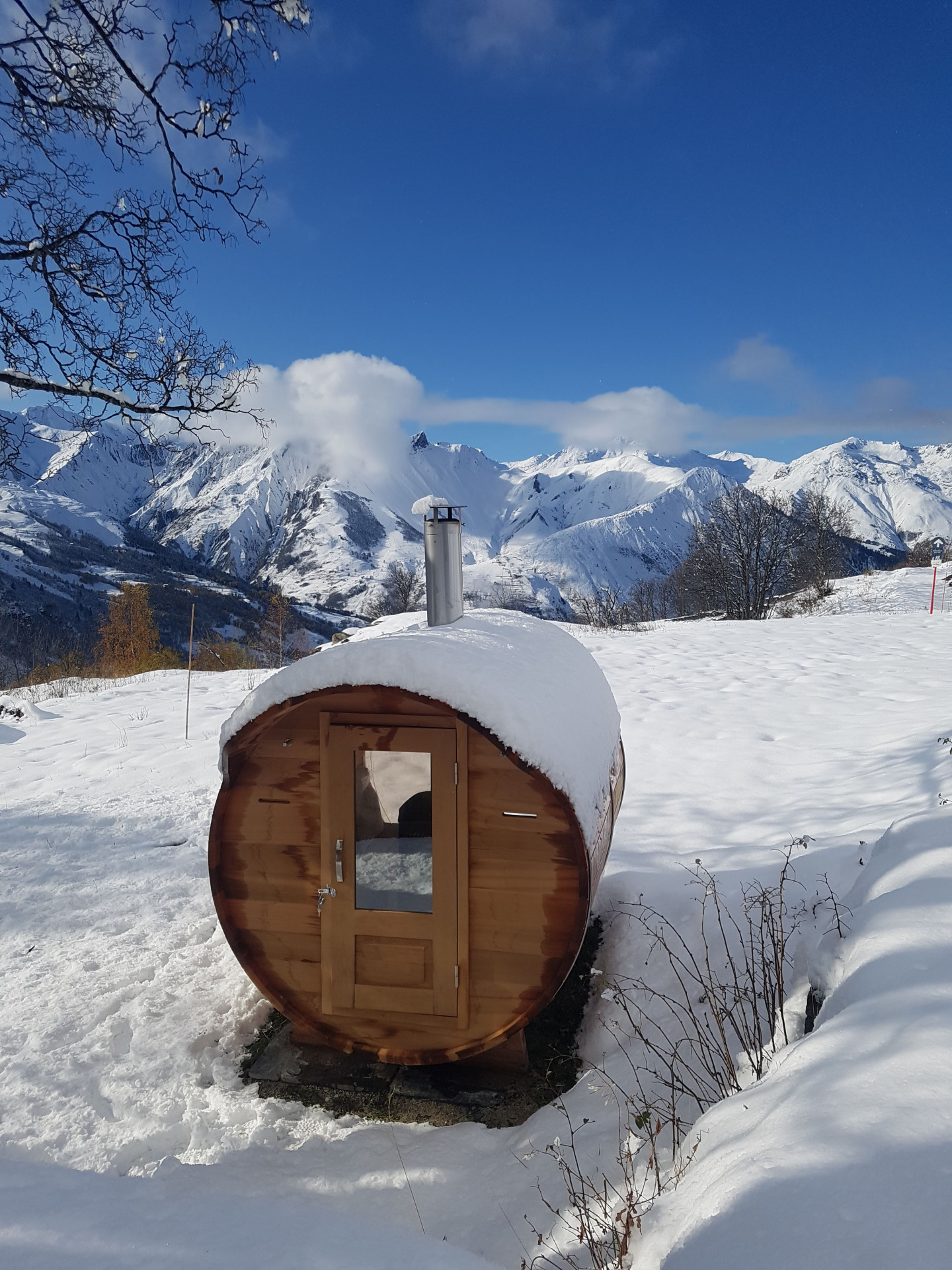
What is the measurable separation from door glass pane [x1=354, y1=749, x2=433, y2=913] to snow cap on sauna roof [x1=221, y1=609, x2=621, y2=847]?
49 cm

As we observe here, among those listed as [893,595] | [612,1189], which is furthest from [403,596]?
[612,1189]

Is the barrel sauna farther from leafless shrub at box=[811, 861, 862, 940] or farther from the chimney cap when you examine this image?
the chimney cap

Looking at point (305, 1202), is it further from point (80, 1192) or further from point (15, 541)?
point (15, 541)

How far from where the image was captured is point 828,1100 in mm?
1963

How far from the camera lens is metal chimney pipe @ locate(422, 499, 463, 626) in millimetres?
5297

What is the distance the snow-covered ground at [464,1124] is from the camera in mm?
1782

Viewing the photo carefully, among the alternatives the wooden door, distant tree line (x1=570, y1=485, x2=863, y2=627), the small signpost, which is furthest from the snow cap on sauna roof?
distant tree line (x1=570, y1=485, x2=863, y2=627)

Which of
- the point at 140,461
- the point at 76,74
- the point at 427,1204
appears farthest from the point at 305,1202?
the point at 76,74

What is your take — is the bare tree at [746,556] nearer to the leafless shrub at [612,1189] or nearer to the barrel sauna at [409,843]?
the barrel sauna at [409,843]

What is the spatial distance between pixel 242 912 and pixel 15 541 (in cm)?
11279

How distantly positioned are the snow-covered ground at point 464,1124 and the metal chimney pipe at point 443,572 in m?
2.35

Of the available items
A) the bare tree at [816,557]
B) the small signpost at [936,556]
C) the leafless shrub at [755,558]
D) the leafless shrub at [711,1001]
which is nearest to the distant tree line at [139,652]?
the leafless shrub at [755,558]

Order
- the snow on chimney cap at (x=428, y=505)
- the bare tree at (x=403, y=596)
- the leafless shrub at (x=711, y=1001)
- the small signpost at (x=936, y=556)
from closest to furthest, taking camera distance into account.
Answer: the leafless shrub at (x=711, y=1001), the snow on chimney cap at (x=428, y=505), the small signpost at (x=936, y=556), the bare tree at (x=403, y=596)

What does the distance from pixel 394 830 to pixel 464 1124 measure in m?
1.52
